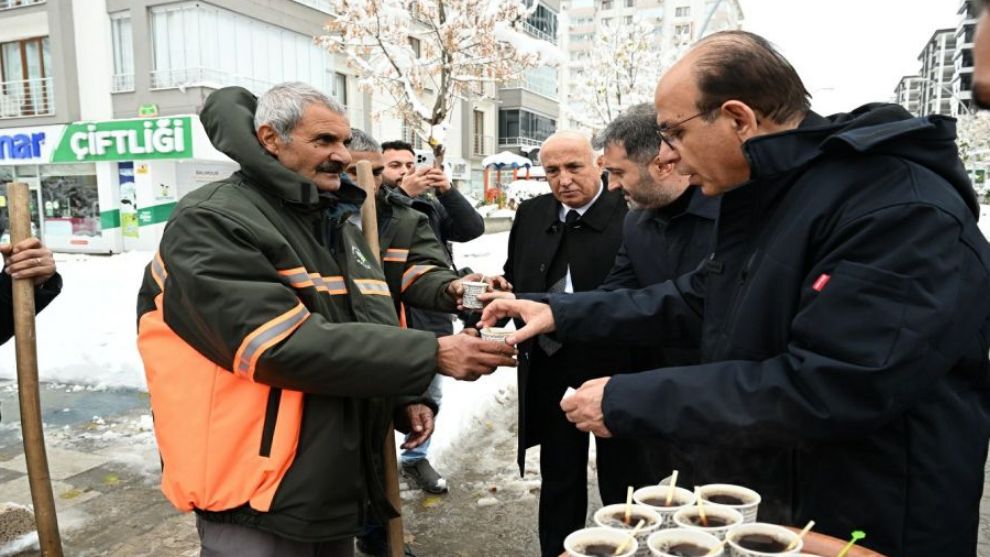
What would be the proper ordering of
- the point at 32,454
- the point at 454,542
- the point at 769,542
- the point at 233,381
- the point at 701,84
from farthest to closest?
the point at 454,542 < the point at 32,454 < the point at 233,381 < the point at 701,84 < the point at 769,542

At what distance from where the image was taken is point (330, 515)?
7.46 ft

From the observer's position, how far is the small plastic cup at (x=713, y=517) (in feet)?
5.18

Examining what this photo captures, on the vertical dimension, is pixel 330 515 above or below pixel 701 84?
below

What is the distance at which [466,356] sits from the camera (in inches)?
99.8

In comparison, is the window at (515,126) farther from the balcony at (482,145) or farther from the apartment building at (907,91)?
the apartment building at (907,91)

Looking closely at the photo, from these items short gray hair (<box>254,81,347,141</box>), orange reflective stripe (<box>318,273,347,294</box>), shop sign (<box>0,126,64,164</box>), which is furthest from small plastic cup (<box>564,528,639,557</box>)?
shop sign (<box>0,126,64,164</box>)

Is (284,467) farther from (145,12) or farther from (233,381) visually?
(145,12)

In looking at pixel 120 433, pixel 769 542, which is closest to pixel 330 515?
pixel 769 542

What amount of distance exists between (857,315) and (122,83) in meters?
23.6

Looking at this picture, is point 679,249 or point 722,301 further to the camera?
point 679,249

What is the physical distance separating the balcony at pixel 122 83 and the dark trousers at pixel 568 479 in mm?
21235

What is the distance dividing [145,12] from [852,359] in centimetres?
2279

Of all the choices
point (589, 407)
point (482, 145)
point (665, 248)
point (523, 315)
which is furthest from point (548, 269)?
point (482, 145)

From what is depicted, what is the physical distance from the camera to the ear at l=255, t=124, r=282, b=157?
2.53m
